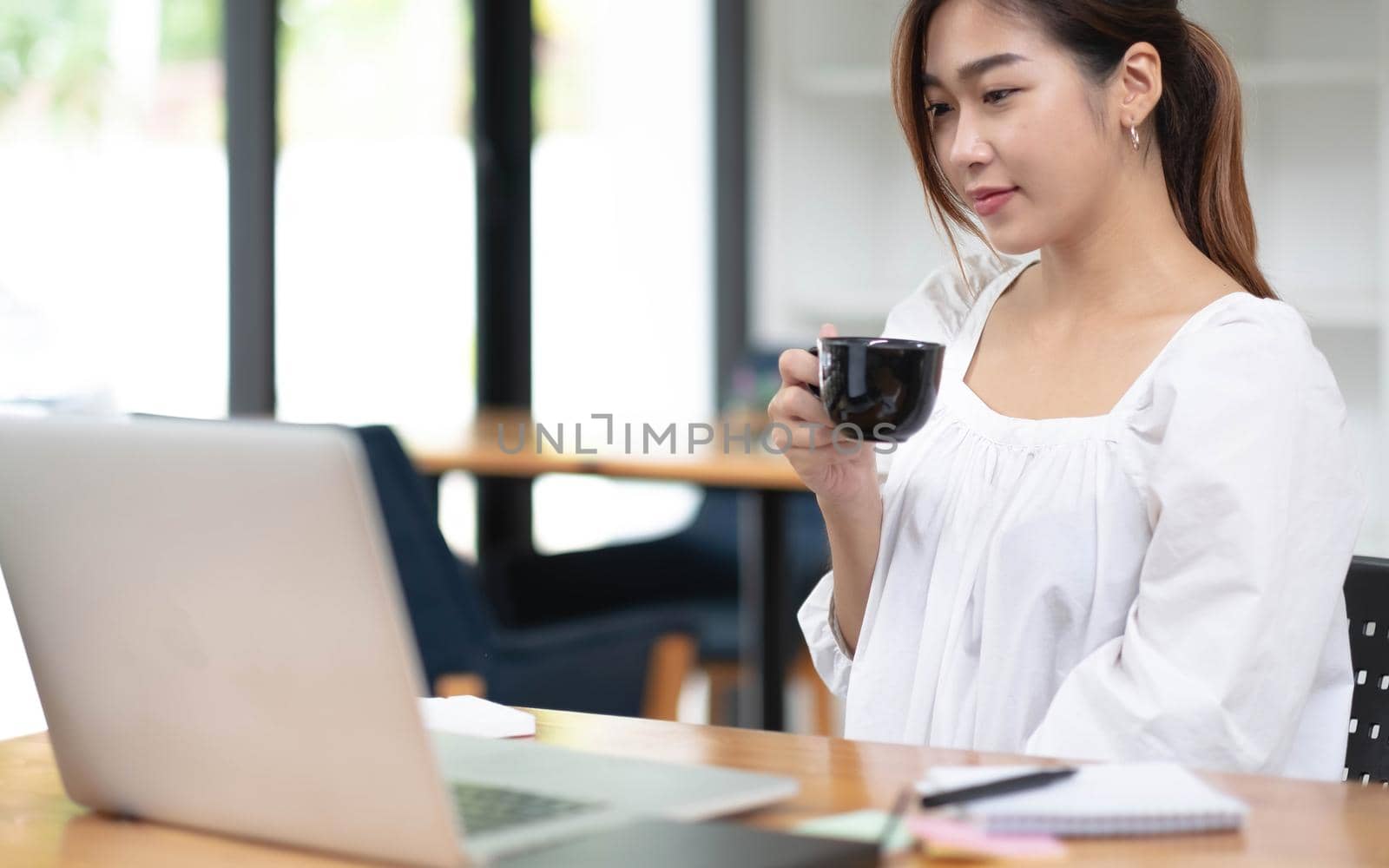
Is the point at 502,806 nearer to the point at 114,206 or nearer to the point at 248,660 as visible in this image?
the point at 248,660

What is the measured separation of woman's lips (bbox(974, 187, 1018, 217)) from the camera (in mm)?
1449

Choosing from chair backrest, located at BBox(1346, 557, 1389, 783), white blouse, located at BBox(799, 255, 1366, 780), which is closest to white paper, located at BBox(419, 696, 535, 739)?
white blouse, located at BBox(799, 255, 1366, 780)

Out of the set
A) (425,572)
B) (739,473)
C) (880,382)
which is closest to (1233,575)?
(880,382)

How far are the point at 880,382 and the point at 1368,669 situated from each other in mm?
467

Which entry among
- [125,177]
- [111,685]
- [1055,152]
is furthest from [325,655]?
[125,177]

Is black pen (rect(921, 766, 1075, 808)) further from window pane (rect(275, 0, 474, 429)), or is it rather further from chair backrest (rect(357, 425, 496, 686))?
window pane (rect(275, 0, 474, 429))

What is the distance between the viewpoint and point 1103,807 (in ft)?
2.71

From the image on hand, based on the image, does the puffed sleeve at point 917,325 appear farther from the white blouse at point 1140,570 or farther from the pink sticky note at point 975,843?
the pink sticky note at point 975,843

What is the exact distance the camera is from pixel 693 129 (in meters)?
4.80

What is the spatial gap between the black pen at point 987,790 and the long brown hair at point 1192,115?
2.44ft

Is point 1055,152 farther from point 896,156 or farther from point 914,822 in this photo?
point 896,156

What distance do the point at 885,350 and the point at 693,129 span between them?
145 inches

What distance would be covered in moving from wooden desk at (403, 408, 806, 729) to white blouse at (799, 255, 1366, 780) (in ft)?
3.88

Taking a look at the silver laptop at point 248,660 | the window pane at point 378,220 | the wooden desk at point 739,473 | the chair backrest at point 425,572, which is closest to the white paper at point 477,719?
the silver laptop at point 248,660
